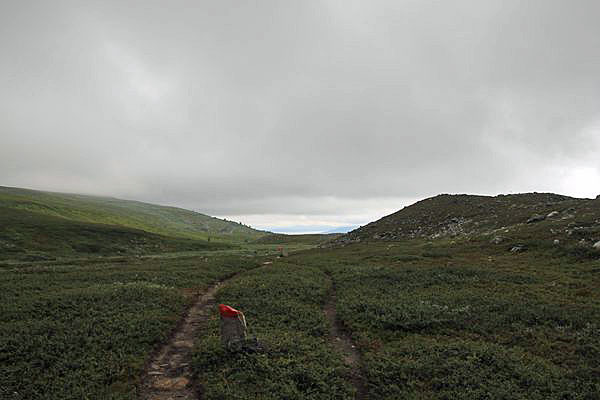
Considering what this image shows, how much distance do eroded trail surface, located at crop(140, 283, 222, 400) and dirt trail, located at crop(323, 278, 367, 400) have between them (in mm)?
6047

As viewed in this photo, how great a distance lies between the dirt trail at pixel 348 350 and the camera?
38.2 ft

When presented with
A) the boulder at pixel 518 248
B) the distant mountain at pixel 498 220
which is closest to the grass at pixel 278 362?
the boulder at pixel 518 248

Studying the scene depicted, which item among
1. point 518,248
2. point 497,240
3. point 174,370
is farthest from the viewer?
point 497,240

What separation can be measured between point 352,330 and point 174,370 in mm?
9236

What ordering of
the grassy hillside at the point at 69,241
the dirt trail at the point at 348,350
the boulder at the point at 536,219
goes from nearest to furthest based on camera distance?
the dirt trail at the point at 348,350 < the boulder at the point at 536,219 < the grassy hillside at the point at 69,241

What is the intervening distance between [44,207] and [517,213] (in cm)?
18432

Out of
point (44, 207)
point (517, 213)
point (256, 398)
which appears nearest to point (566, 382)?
point (256, 398)

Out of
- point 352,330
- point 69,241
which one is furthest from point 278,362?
point 69,241

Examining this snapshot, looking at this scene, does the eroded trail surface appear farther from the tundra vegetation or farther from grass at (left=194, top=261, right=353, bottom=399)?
grass at (left=194, top=261, right=353, bottom=399)

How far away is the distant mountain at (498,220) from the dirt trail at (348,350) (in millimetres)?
26343

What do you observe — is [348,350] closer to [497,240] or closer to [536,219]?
[497,240]

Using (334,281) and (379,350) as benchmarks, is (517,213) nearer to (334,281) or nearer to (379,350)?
(334,281)

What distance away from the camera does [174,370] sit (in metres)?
12.5

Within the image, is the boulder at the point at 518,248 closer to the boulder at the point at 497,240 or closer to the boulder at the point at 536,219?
the boulder at the point at 497,240
